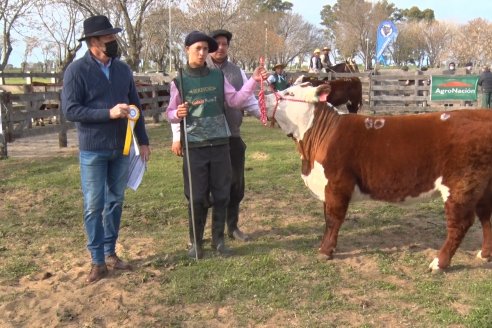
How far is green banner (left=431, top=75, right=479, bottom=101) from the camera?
691 inches

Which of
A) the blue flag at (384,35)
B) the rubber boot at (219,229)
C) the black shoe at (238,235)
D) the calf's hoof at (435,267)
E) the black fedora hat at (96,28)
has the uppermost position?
the blue flag at (384,35)

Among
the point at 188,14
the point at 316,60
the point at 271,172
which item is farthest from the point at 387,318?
the point at 188,14

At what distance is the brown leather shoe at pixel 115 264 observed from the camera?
4.44 meters

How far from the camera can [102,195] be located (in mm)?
4164

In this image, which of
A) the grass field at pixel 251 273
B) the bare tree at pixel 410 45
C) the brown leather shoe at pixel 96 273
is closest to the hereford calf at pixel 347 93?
the grass field at pixel 251 273

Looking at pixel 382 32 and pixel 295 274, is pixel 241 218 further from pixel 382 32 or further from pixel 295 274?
pixel 382 32

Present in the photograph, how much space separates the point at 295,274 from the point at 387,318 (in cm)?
96

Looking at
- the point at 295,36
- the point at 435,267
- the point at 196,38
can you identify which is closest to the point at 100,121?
the point at 196,38

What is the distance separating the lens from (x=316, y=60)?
63.9 feet

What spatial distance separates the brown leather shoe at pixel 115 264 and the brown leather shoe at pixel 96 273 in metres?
0.14

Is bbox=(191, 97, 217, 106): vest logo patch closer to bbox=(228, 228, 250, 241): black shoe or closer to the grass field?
the grass field

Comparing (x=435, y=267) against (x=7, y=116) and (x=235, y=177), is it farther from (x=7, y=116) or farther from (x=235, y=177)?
(x=7, y=116)

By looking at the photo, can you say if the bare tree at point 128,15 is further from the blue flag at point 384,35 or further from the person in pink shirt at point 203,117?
the person in pink shirt at point 203,117

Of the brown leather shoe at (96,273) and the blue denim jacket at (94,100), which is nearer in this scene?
the blue denim jacket at (94,100)
